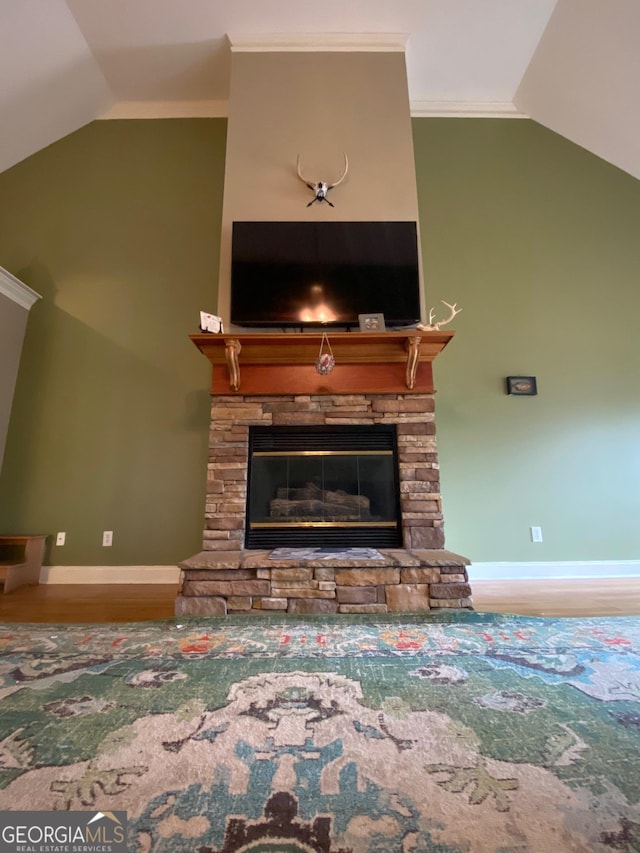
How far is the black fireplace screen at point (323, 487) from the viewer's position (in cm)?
219

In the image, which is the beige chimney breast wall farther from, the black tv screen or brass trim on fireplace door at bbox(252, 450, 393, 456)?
brass trim on fireplace door at bbox(252, 450, 393, 456)

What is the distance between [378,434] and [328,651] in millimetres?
1277

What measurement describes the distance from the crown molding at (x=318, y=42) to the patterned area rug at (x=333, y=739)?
401cm

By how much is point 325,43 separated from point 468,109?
1391mm

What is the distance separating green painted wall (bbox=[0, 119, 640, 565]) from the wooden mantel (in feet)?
2.08

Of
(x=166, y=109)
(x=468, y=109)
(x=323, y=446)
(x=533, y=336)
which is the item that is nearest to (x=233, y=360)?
(x=323, y=446)

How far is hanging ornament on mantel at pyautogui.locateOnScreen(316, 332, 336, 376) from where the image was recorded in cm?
214

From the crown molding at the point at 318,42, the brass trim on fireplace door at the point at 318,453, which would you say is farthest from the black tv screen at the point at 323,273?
the crown molding at the point at 318,42

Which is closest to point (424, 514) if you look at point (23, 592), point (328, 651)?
point (328, 651)

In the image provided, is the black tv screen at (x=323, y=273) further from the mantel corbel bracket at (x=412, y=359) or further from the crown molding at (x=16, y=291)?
the crown molding at (x=16, y=291)

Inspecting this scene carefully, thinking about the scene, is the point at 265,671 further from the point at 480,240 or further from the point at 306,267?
the point at 480,240

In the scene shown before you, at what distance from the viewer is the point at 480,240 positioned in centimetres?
303

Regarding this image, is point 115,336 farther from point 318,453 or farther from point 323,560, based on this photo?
point 323,560

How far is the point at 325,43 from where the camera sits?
275cm
